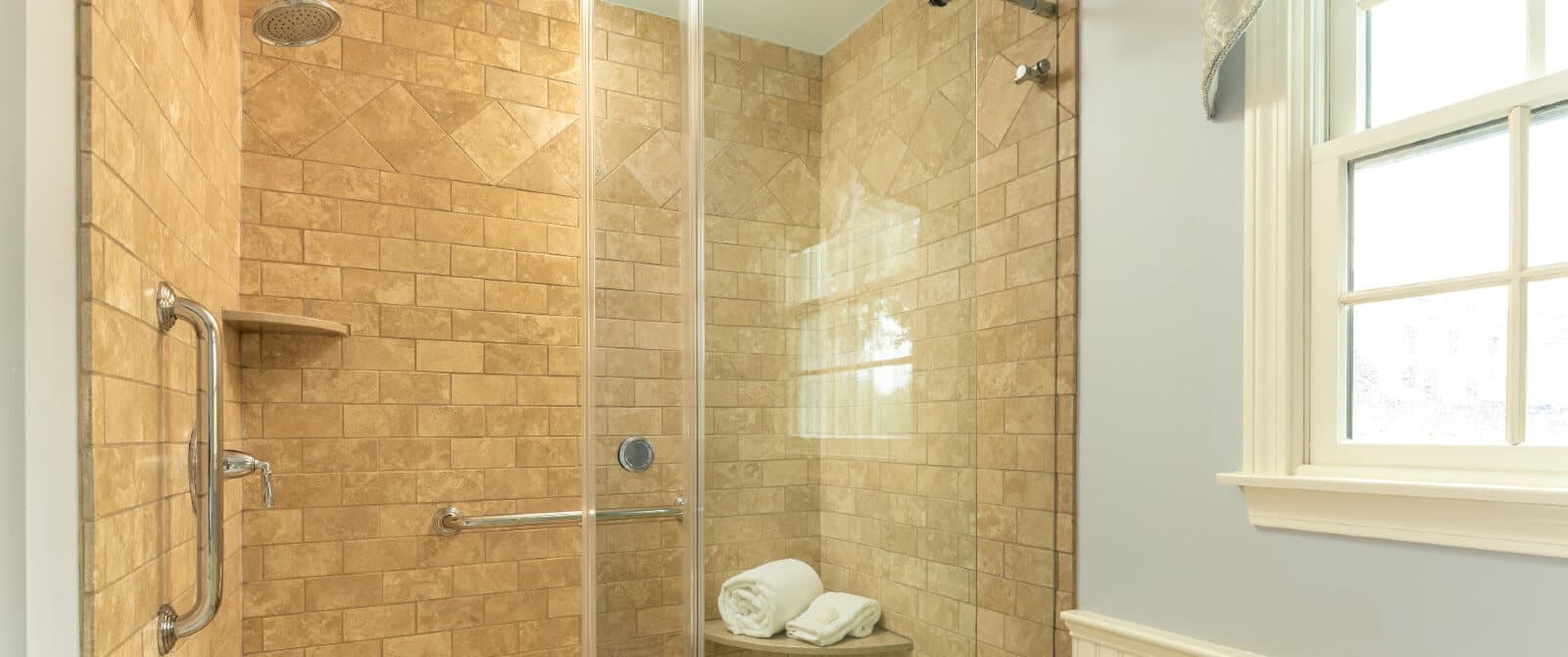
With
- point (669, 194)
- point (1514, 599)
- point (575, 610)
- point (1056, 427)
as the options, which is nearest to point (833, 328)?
point (669, 194)

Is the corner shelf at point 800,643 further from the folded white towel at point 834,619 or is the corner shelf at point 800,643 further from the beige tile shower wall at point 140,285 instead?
the beige tile shower wall at point 140,285

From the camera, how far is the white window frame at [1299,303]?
129cm

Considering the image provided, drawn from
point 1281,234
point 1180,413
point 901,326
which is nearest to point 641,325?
point 901,326

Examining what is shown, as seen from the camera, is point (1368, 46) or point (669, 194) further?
point (669, 194)

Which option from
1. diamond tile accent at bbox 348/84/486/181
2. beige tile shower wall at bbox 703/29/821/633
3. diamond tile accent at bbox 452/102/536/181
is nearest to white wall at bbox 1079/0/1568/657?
beige tile shower wall at bbox 703/29/821/633

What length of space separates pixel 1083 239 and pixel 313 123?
1.86 meters

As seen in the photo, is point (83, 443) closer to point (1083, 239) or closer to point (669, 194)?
point (669, 194)

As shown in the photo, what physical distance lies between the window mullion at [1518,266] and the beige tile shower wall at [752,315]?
40.2 inches

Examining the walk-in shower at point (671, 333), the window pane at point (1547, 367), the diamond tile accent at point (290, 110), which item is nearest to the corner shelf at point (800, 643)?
the walk-in shower at point (671, 333)

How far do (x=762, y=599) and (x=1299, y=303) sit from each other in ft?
3.33

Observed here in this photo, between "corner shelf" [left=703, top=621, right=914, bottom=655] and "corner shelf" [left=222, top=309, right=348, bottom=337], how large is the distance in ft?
3.76

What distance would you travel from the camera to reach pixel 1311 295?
4.67 feet

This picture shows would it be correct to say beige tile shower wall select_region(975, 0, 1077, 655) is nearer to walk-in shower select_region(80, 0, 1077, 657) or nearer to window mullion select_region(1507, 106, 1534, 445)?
walk-in shower select_region(80, 0, 1077, 657)

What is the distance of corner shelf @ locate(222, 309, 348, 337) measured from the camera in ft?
6.39
